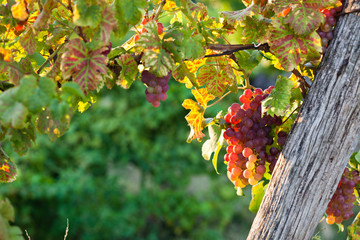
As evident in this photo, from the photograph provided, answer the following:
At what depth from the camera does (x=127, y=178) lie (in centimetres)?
349

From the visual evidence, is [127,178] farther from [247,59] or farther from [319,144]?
[319,144]

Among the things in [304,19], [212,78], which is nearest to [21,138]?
[212,78]

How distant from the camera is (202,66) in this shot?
3.68 ft

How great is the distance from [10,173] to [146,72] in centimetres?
41

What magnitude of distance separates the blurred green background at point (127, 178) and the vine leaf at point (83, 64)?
242cm

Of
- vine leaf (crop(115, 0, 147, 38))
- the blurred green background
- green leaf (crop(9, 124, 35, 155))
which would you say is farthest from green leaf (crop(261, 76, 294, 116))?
the blurred green background

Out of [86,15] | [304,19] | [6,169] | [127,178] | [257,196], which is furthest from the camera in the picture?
[127,178]

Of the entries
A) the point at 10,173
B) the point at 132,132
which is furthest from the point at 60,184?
the point at 10,173

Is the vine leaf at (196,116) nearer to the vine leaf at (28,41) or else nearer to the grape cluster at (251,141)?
the grape cluster at (251,141)

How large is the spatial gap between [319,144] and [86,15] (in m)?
0.59

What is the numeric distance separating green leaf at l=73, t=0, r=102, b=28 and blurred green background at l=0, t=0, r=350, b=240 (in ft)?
8.04

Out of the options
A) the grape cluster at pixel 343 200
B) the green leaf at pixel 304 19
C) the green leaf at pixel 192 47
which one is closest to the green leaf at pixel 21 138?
the green leaf at pixel 192 47

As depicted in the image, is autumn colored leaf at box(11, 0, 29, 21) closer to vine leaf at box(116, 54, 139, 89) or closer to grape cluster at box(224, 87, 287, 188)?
vine leaf at box(116, 54, 139, 89)

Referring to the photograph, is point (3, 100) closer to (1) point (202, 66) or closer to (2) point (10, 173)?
(2) point (10, 173)
